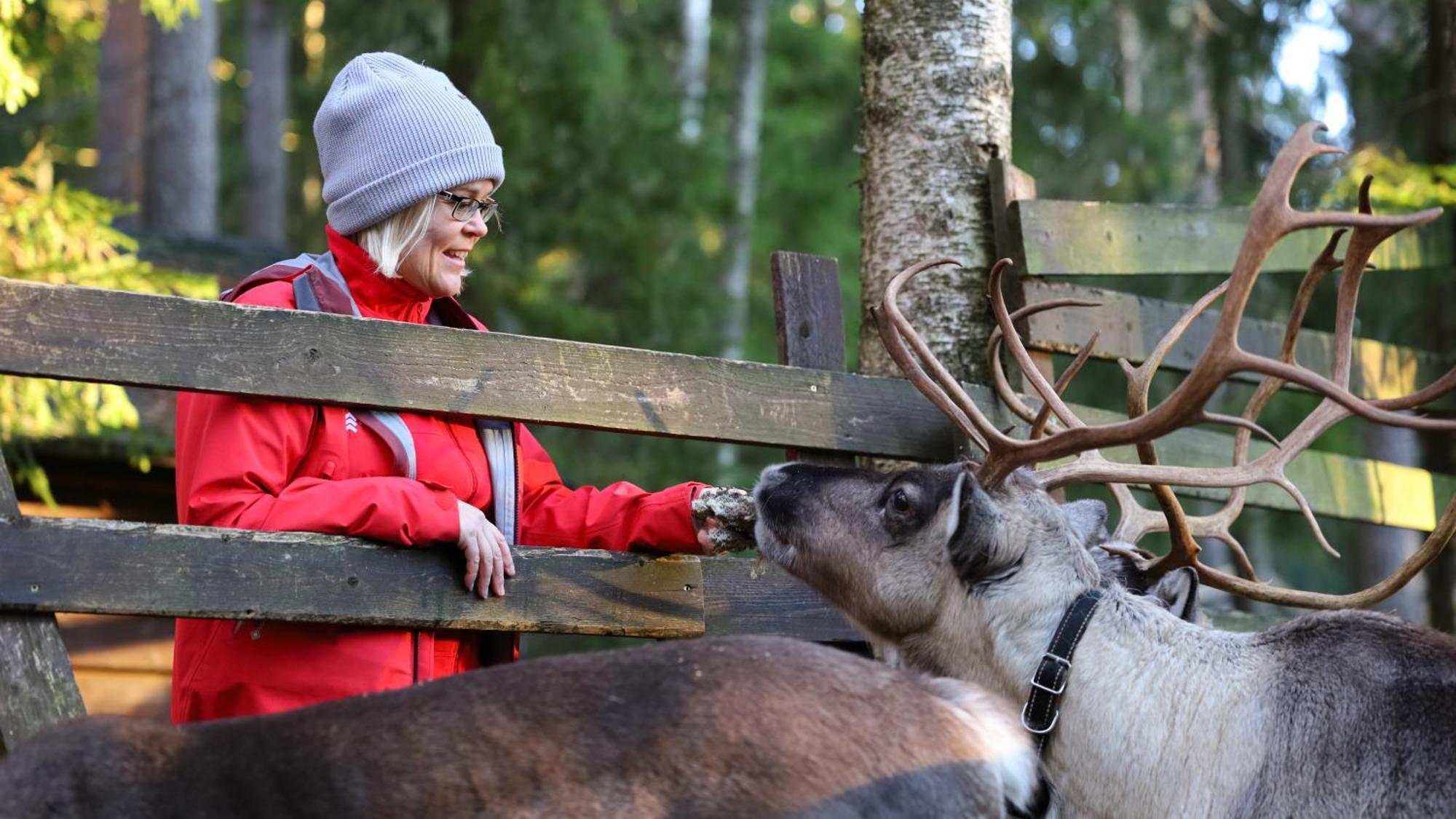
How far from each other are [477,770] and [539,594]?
1.42 m

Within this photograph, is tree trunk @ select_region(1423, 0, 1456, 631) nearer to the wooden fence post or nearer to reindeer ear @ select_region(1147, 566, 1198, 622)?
reindeer ear @ select_region(1147, 566, 1198, 622)

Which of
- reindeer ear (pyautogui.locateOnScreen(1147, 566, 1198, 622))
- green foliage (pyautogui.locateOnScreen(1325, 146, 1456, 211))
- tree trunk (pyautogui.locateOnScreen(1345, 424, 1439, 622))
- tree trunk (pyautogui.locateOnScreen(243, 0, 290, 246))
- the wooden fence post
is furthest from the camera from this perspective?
tree trunk (pyautogui.locateOnScreen(243, 0, 290, 246))

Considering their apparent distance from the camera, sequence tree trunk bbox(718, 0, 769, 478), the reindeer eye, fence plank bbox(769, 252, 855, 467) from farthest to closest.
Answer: tree trunk bbox(718, 0, 769, 478)
fence plank bbox(769, 252, 855, 467)
the reindeer eye

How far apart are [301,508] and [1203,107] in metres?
24.1

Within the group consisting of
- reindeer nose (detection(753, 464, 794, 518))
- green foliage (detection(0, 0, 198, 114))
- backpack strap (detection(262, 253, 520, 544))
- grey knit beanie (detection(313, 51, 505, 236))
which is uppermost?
green foliage (detection(0, 0, 198, 114))

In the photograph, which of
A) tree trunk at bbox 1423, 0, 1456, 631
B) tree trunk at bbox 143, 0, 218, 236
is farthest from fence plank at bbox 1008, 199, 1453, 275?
tree trunk at bbox 143, 0, 218, 236

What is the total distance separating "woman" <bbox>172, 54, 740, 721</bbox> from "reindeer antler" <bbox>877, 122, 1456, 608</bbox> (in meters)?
0.89

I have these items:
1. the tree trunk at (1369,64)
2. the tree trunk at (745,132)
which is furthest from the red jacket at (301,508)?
the tree trunk at (745,132)

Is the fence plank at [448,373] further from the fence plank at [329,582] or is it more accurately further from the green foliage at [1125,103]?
the green foliage at [1125,103]

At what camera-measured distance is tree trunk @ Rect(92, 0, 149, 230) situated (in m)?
16.2

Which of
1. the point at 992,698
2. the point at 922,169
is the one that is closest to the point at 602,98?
the point at 922,169

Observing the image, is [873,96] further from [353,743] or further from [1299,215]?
[353,743]

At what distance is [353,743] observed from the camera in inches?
106

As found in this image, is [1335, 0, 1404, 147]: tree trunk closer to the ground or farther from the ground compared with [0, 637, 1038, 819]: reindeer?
farther from the ground
